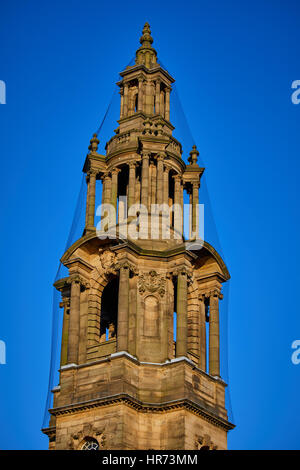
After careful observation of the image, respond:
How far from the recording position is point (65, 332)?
6138 centimetres

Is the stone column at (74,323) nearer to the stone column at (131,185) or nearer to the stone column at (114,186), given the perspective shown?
the stone column at (114,186)

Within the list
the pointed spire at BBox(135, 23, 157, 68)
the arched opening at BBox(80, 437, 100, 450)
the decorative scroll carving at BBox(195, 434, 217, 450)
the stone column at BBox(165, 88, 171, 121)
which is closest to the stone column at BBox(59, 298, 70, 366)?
the arched opening at BBox(80, 437, 100, 450)

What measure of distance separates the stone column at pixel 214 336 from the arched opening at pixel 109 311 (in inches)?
220

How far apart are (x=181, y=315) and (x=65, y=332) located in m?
8.01

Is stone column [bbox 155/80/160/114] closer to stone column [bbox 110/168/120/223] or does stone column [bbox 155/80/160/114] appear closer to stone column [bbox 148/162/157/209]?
stone column [bbox 148/162/157/209]

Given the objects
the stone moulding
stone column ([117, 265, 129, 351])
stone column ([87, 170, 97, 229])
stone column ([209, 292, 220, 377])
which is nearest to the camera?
the stone moulding

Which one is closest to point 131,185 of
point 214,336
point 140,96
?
point 140,96

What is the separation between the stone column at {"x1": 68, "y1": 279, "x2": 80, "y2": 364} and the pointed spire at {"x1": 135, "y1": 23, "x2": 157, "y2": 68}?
16.9m

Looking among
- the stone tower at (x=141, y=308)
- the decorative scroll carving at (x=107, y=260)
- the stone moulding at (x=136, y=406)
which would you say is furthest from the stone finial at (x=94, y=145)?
the stone moulding at (x=136, y=406)

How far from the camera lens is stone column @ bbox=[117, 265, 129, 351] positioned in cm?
5500

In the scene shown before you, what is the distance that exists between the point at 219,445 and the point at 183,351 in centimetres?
524

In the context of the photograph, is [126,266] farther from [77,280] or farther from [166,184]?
[166,184]

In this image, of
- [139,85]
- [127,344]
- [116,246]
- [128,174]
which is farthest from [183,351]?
[139,85]
